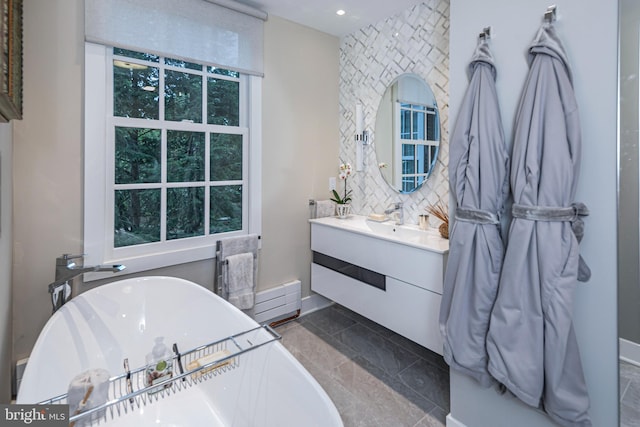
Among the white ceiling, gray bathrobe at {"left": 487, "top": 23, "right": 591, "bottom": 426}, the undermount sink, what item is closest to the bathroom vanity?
the undermount sink

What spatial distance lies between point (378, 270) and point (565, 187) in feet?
4.14

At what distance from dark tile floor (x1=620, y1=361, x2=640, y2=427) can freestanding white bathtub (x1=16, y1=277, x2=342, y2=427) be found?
1.06 meters

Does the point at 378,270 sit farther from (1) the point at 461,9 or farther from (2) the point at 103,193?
(2) the point at 103,193

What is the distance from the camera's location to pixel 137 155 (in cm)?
215

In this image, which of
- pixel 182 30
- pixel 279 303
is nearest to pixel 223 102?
pixel 182 30

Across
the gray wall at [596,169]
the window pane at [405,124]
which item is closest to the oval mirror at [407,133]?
the window pane at [405,124]

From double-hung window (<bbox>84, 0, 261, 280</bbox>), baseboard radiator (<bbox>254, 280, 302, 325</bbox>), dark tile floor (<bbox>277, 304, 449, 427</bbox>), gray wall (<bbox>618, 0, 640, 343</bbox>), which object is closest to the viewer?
gray wall (<bbox>618, 0, 640, 343</bbox>)

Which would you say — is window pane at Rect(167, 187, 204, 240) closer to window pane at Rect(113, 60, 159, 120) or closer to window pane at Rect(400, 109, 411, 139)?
window pane at Rect(113, 60, 159, 120)

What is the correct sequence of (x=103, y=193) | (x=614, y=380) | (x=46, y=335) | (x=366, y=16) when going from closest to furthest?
(x=614, y=380), (x=46, y=335), (x=103, y=193), (x=366, y=16)

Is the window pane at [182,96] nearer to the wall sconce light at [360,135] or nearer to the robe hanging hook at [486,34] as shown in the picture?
the wall sconce light at [360,135]

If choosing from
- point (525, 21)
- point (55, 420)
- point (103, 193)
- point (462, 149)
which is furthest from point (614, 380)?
point (103, 193)

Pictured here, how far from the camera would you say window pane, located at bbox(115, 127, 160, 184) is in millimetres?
2084

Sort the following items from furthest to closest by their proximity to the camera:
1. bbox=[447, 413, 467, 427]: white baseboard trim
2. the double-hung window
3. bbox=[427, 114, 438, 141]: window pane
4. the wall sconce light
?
the wall sconce light, bbox=[427, 114, 438, 141]: window pane, the double-hung window, bbox=[447, 413, 467, 427]: white baseboard trim

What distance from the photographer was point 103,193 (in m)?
1.99
